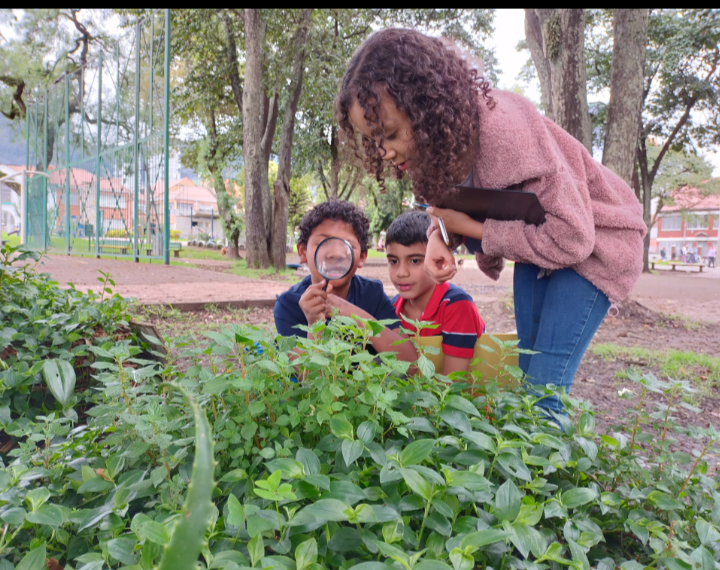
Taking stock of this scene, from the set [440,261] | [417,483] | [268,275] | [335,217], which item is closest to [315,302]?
[440,261]

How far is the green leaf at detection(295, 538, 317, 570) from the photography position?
2.57 ft

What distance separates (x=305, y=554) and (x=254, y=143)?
12.1 metres

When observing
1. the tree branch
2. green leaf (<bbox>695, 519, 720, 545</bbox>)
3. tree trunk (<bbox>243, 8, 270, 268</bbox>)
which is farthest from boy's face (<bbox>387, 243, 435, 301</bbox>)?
the tree branch

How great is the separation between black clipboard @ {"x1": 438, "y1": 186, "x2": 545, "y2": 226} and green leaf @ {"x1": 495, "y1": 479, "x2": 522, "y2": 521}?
1.05 meters

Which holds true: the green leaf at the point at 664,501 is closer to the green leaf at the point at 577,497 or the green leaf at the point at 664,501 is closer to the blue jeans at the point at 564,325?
the green leaf at the point at 577,497

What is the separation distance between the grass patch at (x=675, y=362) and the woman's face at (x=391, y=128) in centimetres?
325

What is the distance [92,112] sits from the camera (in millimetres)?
14906

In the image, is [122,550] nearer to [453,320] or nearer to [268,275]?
[453,320]

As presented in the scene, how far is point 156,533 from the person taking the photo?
772mm

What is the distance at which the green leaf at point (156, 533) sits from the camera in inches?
29.9

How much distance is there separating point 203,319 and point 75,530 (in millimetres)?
4037

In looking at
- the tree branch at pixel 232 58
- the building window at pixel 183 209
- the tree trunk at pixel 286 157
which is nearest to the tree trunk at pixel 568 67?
the tree trunk at pixel 286 157

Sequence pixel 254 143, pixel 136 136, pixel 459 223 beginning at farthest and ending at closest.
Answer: pixel 254 143 → pixel 136 136 → pixel 459 223

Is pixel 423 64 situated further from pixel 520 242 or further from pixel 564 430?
pixel 564 430
